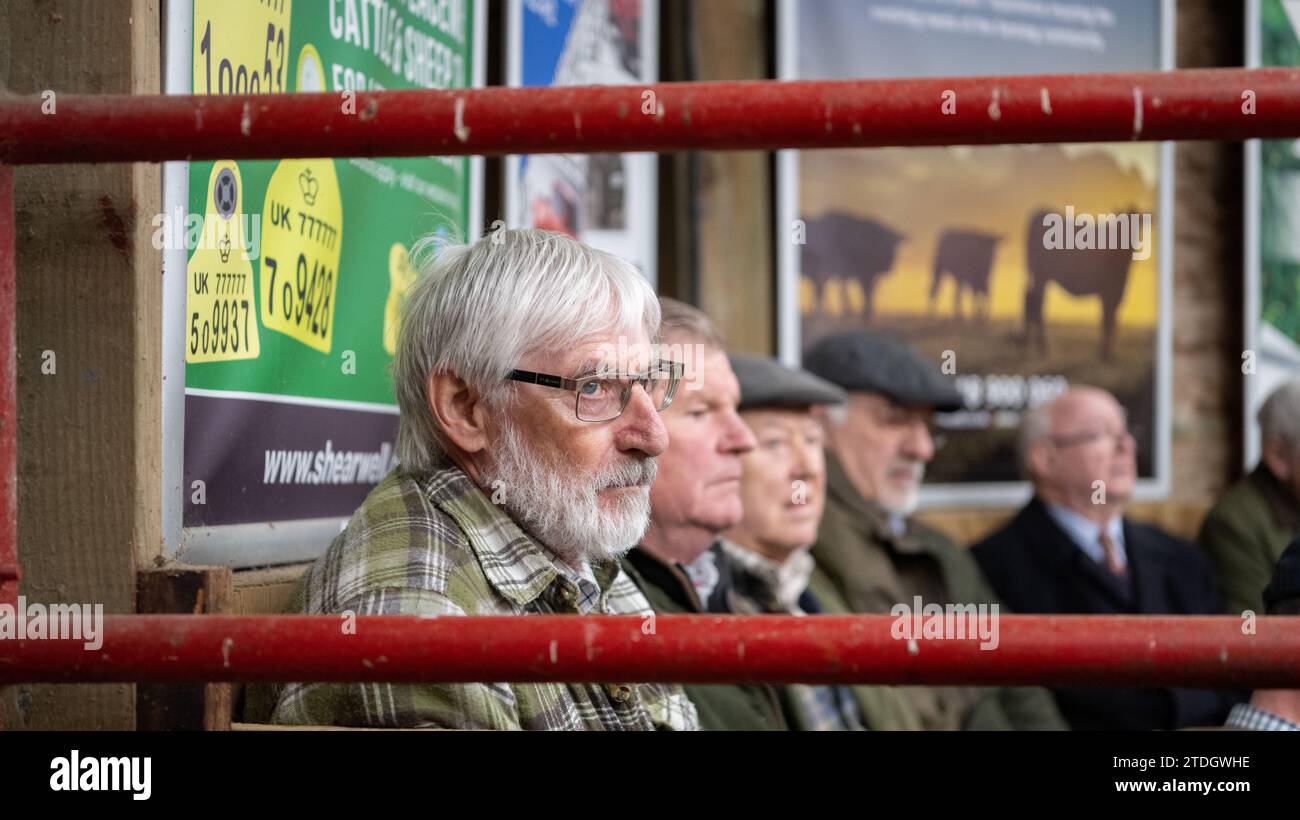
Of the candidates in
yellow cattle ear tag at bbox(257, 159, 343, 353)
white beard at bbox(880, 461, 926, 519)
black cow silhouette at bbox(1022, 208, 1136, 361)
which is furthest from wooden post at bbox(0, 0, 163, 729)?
black cow silhouette at bbox(1022, 208, 1136, 361)

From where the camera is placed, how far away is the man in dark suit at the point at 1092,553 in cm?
410

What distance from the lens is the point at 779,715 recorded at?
110 inches

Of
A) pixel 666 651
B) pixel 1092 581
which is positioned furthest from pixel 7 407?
pixel 1092 581

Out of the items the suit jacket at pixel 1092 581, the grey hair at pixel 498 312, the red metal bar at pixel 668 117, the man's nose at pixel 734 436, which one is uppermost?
the red metal bar at pixel 668 117

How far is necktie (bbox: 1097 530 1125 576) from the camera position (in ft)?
15.0

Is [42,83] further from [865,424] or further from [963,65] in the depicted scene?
[963,65]

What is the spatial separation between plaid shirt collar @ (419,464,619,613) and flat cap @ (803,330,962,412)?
8.20ft

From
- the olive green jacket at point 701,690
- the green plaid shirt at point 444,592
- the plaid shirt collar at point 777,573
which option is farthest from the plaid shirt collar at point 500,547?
A: the plaid shirt collar at point 777,573

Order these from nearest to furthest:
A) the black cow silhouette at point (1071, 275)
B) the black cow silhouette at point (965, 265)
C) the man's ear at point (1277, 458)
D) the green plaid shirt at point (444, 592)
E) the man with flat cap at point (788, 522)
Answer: the green plaid shirt at point (444, 592) < the man with flat cap at point (788, 522) < the man's ear at point (1277, 458) < the black cow silhouette at point (965, 265) < the black cow silhouette at point (1071, 275)

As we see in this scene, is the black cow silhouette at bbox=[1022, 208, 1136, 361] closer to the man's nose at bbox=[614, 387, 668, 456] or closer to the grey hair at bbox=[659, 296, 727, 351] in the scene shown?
the grey hair at bbox=[659, 296, 727, 351]

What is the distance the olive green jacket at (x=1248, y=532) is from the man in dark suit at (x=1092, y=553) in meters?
0.06

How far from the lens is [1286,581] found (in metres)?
1.81

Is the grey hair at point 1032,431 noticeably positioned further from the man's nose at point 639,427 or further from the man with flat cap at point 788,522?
the man's nose at point 639,427
